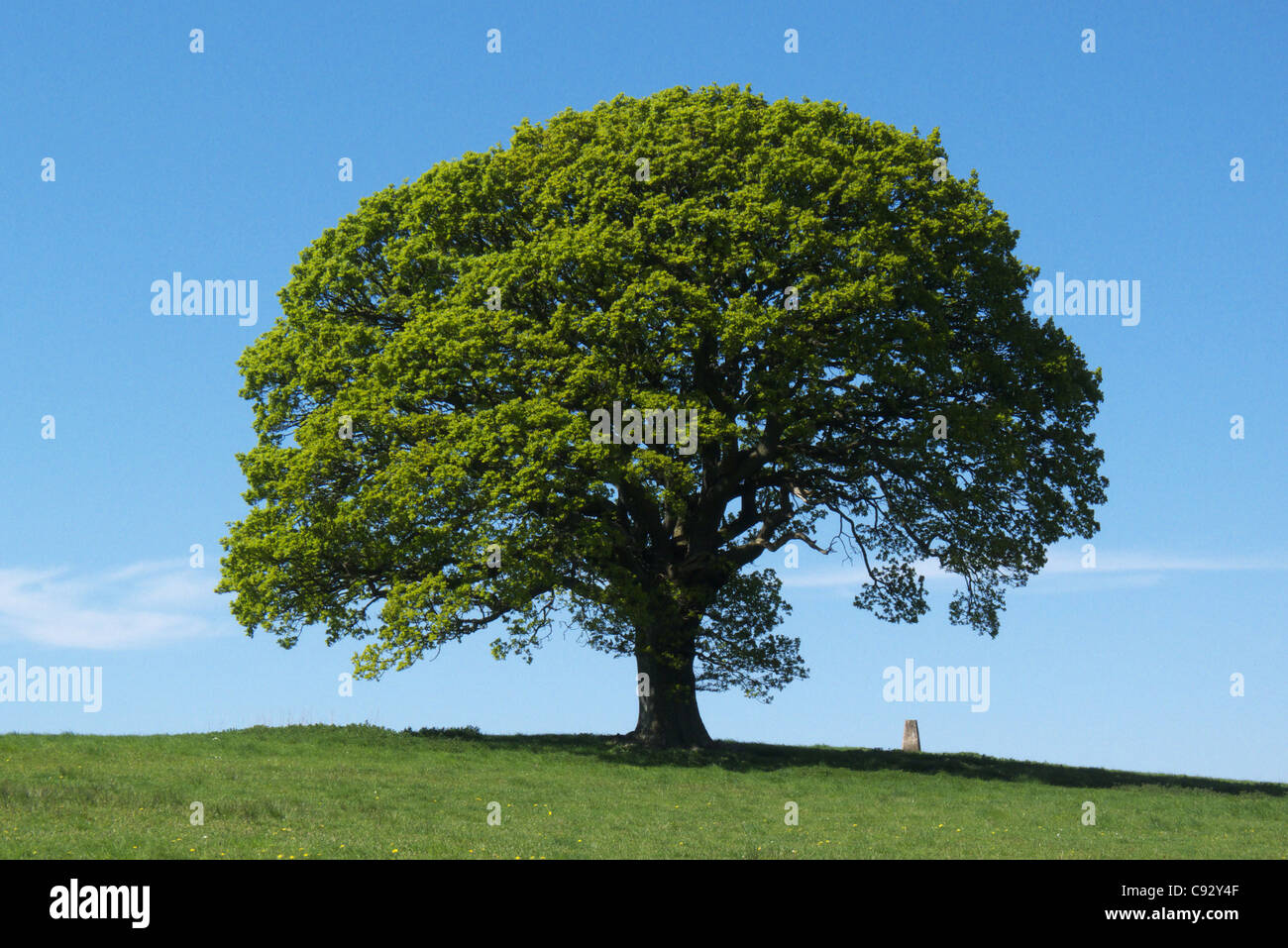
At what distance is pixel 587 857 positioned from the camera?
16812 millimetres

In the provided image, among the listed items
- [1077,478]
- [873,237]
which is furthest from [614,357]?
[1077,478]

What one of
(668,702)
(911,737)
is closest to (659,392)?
(668,702)

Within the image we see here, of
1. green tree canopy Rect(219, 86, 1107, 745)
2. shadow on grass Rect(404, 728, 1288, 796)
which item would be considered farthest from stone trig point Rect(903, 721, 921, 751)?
green tree canopy Rect(219, 86, 1107, 745)

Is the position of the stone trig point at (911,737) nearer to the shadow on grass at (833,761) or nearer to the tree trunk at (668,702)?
the shadow on grass at (833,761)

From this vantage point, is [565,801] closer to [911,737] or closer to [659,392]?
[659,392]

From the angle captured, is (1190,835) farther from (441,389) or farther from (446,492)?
(441,389)

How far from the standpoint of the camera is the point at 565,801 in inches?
957

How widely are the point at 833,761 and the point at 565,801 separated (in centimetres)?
1287

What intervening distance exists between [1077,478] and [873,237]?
32.0ft

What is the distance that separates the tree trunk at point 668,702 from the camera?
109 ft

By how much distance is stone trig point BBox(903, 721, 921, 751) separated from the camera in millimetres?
42500

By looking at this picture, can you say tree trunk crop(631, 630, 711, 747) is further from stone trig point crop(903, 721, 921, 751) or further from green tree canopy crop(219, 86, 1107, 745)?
stone trig point crop(903, 721, 921, 751)

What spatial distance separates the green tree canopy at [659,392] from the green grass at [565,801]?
Result: 325cm
